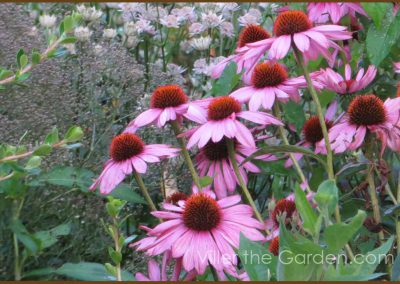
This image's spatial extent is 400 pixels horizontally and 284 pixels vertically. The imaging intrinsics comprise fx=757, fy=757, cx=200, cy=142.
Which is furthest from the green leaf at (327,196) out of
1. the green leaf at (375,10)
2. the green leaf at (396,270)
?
the green leaf at (375,10)

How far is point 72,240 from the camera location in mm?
1362

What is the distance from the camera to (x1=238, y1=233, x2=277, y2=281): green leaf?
2.95 feet

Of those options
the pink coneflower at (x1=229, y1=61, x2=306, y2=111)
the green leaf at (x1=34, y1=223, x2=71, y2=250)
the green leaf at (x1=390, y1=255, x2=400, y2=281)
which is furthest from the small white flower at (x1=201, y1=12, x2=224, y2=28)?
the green leaf at (x1=390, y1=255, x2=400, y2=281)

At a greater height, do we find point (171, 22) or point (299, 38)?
point (299, 38)

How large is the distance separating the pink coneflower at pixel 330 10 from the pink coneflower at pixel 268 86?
17 cm

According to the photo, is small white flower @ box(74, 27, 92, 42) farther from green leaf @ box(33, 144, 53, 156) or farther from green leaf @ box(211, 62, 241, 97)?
green leaf @ box(33, 144, 53, 156)

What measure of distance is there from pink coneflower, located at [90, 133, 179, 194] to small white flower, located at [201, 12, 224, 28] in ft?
1.68

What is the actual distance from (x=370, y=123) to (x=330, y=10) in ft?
0.94

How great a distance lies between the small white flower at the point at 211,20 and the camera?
164cm

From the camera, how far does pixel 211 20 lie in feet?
5.39

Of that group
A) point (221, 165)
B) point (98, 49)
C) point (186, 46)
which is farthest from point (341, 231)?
point (186, 46)

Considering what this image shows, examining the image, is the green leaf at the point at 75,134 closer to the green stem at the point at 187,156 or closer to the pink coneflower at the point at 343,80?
the green stem at the point at 187,156

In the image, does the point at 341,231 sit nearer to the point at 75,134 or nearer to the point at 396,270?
the point at 396,270

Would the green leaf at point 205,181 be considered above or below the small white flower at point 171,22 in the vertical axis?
below
